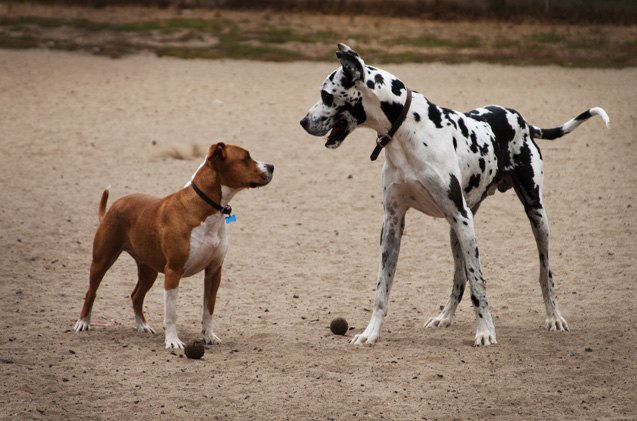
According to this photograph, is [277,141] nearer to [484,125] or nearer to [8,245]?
[8,245]

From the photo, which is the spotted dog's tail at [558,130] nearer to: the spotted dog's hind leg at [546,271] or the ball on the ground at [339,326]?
the spotted dog's hind leg at [546,271]

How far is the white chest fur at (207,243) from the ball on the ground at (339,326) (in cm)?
105

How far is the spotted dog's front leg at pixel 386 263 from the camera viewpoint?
714cm

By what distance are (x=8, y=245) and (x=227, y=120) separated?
261 inches

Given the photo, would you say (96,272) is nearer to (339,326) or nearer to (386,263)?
(339,326)

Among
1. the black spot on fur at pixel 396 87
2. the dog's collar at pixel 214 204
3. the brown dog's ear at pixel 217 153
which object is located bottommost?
the dog's collar at pixel 214 204

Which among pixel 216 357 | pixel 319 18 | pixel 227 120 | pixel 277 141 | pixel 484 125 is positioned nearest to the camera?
pixel 216 357

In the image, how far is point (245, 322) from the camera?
7.81 meters

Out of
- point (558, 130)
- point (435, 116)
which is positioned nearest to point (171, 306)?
point (435, 116)

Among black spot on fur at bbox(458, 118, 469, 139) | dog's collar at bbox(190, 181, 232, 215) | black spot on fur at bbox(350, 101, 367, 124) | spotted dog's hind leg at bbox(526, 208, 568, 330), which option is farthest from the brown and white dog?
spotted dog's hind leg at bbox(526, 208, 568, 330)

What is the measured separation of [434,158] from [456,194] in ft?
0.92

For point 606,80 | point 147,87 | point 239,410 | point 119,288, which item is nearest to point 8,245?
point 119,288

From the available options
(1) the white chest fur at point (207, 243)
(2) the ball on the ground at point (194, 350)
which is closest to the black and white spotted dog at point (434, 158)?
(1) the white chest fur at point (207, 243)

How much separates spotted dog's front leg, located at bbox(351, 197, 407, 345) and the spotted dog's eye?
821 millimetres
